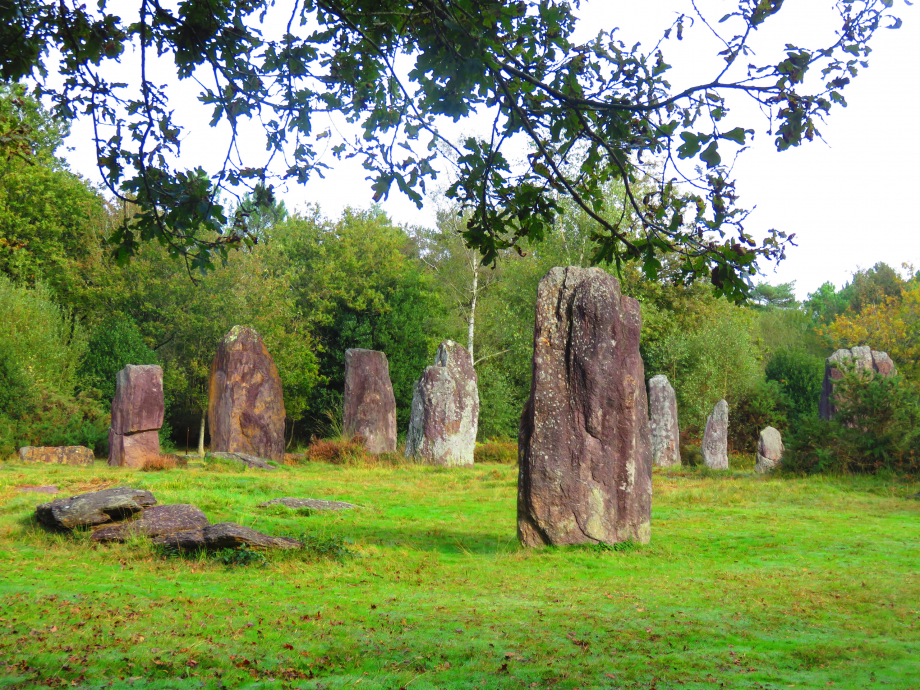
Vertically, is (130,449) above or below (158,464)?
above

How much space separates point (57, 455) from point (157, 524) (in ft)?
44.8

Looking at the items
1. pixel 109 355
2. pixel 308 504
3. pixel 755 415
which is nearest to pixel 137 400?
pixel 109 355

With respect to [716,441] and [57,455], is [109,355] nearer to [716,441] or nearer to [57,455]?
[57,455]

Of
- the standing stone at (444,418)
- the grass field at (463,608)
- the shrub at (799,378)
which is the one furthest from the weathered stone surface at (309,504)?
the shrub at (799,378)

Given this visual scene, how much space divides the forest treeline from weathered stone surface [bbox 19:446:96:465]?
510cm

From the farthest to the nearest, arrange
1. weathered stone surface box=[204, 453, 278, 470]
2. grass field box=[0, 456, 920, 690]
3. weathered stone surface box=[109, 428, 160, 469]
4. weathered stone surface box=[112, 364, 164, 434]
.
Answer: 1. weathered stone surface box=[112, 364, 164, 434]
2. weathered stone surface box=[109, 428, 160, 469]
3. weathered stone surface box=[204, 453, 278, 470]
4. grass field box=[0, 456, 920, 690]

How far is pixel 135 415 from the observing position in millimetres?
20375

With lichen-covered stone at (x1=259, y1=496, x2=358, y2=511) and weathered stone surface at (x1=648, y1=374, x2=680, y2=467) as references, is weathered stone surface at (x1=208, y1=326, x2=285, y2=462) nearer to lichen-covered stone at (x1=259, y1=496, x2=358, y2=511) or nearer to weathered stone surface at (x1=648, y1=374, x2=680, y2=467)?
lichen-covered stone at (x1=259, y1=496, x2=358, y2=511)

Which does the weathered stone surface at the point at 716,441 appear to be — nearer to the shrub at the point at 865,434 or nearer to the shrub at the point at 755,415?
the shrub at the point at 865,434

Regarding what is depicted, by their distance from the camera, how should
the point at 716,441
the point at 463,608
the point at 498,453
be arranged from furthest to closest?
1. the point at 498,453
2. the point at 716,441
3. the point at 463,608

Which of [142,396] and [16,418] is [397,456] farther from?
[16,418]

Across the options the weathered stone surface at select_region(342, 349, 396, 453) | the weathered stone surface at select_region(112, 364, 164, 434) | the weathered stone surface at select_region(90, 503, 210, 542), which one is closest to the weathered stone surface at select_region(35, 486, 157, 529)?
the weathered stone surface at select_region(90, 503, 210, 542)

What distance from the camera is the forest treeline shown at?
29.4 metres

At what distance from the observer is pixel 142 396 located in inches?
805
